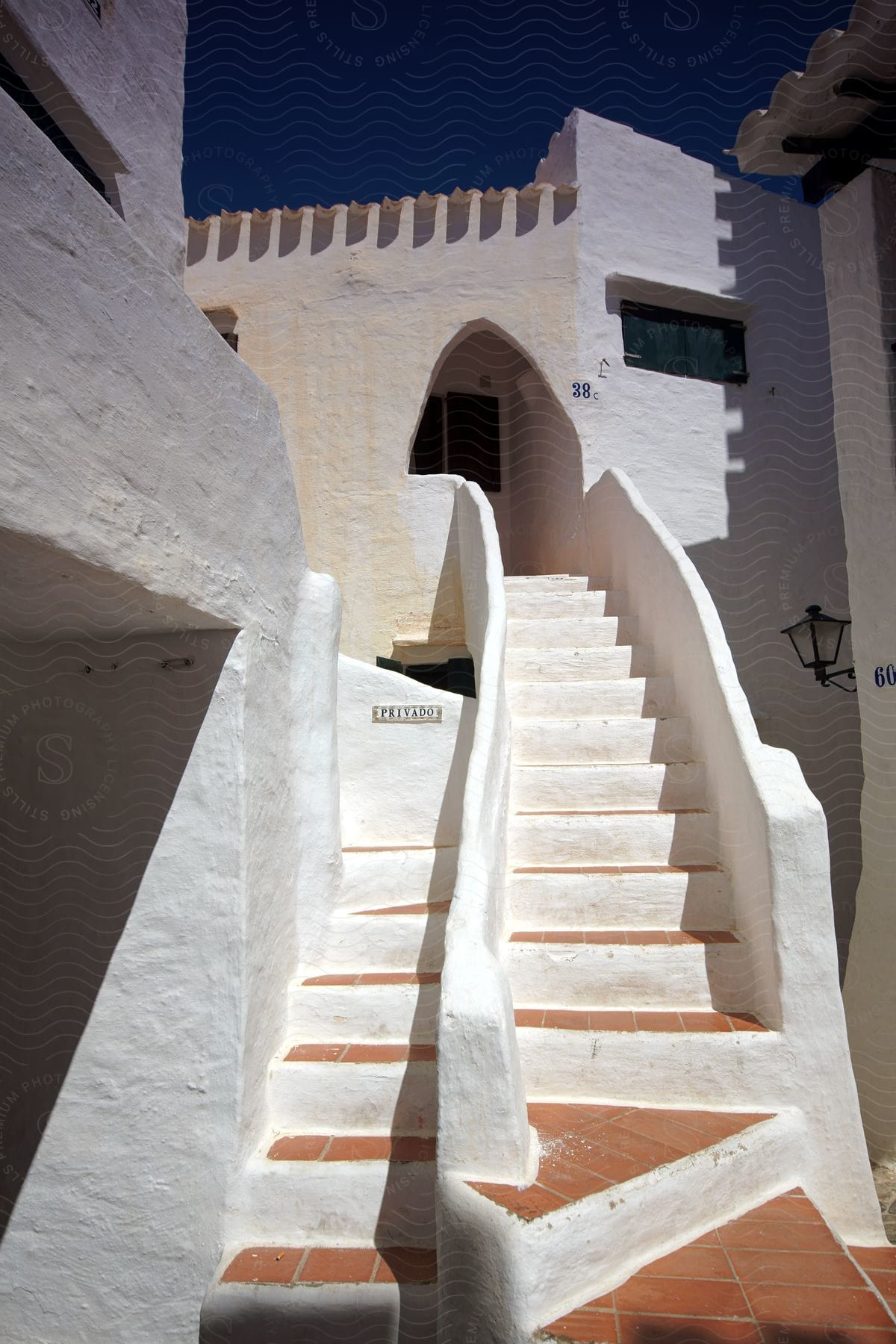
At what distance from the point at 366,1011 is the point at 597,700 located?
7.21 feet

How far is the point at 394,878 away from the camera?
14.4 feet

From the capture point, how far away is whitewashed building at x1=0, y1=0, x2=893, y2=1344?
101 inches

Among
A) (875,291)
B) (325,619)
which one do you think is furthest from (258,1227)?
(875,291)

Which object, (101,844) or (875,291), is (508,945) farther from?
(875,291)

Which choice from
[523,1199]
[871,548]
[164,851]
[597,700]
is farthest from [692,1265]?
[871,548]

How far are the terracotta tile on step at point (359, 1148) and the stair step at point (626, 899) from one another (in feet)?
3.61

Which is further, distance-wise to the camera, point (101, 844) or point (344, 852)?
point (344, 852)

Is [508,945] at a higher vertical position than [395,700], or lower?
lower

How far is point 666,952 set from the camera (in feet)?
11.8

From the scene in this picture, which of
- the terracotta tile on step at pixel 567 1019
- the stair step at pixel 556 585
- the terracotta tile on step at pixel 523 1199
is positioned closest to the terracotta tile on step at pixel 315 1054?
the terracotta tile on step at pixel 567 1019

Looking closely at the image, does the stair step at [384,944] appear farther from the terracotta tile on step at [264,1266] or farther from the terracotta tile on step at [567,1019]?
the terracotta tile on step at [264,1266]

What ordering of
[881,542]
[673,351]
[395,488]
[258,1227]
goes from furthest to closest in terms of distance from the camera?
[673,351] → [395,488] → [881,542] → [258,1227]

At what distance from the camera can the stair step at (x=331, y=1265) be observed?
2.83 meters

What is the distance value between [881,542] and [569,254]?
4.13 meters
